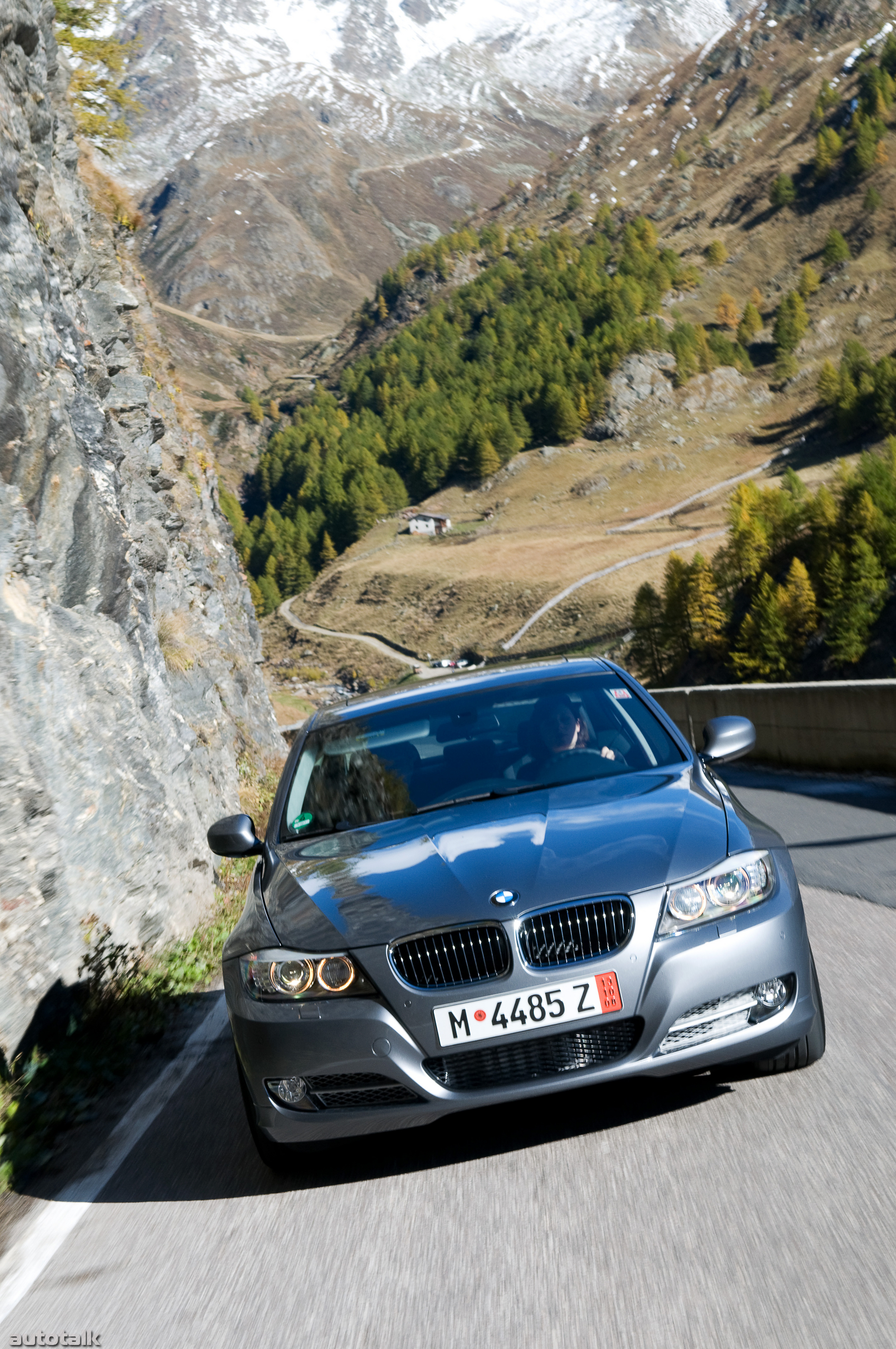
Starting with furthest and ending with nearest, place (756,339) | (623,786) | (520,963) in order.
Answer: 1. (756,339)
2. (623,786)
3. (520,963)

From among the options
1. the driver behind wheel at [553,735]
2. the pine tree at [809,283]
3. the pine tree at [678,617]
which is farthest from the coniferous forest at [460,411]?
the driver behind wheel at [553,735]

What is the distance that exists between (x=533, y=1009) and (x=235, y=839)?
1.77m

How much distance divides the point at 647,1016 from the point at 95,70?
2044 centimetres

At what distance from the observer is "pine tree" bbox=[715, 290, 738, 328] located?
17725 centimetres

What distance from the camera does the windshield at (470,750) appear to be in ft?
16.3

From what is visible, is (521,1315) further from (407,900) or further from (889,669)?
(889,669)

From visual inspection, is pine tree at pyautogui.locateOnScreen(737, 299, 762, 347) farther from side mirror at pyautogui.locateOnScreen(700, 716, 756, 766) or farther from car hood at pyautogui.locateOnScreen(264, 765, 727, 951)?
car hood at pyautogui.locateOnScreen(264, 765, 727, 951)

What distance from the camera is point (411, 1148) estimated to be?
13.5ft

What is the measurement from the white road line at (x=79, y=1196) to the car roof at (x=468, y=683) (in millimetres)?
1789

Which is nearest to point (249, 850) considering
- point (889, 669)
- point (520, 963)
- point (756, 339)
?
point (520, 963)

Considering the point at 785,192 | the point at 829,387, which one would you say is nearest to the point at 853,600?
the point at 829,387

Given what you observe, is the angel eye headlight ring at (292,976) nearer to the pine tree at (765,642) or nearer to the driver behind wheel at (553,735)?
Result: the driver behind wheel at (553,735)

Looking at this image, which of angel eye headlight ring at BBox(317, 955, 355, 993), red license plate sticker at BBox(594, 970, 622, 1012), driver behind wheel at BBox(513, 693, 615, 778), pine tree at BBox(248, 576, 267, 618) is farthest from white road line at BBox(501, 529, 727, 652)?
red license plate sticker at BBox(594, 970, 622, 1012)

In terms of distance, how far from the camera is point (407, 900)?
3852mm
